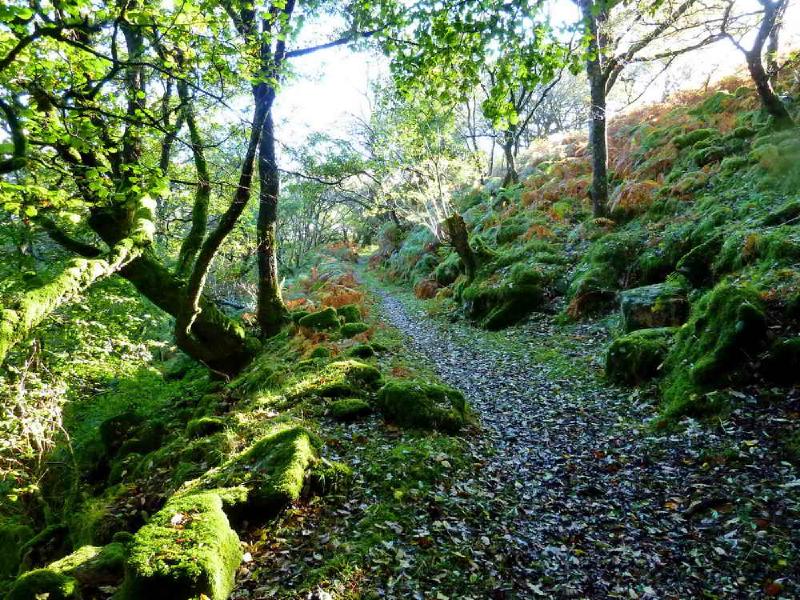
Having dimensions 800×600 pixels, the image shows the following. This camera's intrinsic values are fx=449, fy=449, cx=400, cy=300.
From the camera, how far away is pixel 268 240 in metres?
13.0

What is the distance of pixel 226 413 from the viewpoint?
9383mm

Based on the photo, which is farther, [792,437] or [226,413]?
[226,413]

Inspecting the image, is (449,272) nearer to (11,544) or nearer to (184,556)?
(11,544)

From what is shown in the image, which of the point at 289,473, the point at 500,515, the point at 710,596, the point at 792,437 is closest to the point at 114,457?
the point at 289,473

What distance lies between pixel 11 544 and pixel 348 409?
669cm

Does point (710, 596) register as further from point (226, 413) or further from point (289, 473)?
point (226, 413)

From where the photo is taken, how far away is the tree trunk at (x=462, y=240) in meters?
16.5

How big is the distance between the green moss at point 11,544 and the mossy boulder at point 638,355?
10.5 m

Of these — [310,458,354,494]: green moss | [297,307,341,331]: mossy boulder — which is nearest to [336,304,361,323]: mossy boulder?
[297,307,341,331]: mossy boulder

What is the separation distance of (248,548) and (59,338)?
29.3 feet

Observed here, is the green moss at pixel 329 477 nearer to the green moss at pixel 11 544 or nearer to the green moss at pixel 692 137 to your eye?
the green moss at pixel 11 544

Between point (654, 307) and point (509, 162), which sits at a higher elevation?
point (509, 162)

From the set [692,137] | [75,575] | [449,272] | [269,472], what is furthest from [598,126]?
[75,575]

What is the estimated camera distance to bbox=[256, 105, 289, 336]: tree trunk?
470 inches
